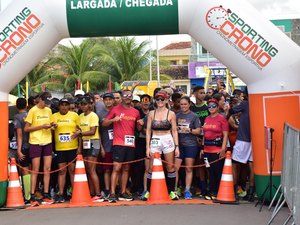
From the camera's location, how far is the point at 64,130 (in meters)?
8.66

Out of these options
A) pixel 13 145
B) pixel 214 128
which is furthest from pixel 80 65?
pixel 214 128

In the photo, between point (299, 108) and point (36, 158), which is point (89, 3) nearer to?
point (36, 158)

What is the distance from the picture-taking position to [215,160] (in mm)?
8555

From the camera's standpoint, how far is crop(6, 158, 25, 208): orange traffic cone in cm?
813

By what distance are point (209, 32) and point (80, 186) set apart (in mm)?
3299

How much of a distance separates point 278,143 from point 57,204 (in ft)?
12.4

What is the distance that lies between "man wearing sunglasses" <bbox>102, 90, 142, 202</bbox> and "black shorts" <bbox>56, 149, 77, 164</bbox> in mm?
740

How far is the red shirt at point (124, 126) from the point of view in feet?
28.1

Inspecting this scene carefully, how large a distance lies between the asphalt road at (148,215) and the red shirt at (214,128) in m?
1.05

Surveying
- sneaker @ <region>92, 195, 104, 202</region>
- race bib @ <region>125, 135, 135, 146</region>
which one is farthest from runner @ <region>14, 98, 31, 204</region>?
race bib @ <region>125, 135, 135, 146</region>

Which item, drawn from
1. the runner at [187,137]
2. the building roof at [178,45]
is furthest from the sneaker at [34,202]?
the building roof at [178,45]

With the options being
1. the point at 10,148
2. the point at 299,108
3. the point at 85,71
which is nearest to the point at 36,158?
the point at 10,148

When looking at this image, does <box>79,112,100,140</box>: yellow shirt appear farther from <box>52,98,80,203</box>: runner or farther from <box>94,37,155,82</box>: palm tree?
<box>94,37,155,82</box>: palm tree

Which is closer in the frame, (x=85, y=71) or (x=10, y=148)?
(x=10, y=148)
